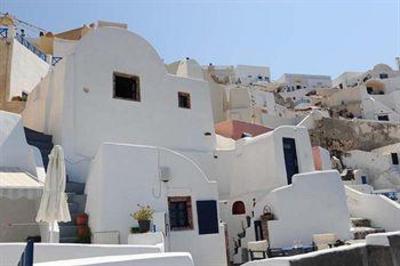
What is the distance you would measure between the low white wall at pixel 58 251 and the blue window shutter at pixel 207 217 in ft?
23.2

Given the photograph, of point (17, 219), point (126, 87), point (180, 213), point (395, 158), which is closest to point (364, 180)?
point (395, 158)

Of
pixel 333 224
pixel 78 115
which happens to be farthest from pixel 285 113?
pixel 78 115

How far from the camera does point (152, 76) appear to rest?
23.7 metres

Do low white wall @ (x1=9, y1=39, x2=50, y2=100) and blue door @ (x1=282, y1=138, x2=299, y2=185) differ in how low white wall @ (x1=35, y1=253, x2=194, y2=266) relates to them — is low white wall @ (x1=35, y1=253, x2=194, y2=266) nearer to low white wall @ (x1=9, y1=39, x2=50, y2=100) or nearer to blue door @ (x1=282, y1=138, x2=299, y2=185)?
blue door @ (x1=282, y1=138, x2=299, y2=185)

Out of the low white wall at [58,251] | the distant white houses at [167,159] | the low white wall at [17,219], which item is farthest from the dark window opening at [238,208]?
the low white wall at [58,251]

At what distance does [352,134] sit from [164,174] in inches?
1525

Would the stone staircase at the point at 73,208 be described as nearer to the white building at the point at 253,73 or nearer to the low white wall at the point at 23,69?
the low white wall at the point at 23,69

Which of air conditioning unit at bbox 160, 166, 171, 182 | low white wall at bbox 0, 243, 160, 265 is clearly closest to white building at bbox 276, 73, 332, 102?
air conditioning unit at bbox 160, 166, 171, 182

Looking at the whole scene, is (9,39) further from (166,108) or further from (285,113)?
(285,113)

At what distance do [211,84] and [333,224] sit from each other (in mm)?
28864

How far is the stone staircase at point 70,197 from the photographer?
47.3 feet

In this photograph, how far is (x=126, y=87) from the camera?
2317 centimetres

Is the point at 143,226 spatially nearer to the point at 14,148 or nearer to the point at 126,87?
the point at 14,148

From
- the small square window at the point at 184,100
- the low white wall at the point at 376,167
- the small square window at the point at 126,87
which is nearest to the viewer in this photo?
the small square window at the point at 126,87
